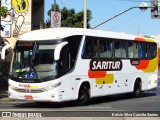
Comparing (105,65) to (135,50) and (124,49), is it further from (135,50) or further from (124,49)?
(135,50)

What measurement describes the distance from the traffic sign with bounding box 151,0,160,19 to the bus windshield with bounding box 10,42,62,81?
15.4 meters

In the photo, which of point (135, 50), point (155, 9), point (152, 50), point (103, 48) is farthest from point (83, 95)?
point (155, 9)

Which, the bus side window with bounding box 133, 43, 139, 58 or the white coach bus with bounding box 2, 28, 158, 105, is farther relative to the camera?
the bus side window with bounding box 133, 43, 139, 58

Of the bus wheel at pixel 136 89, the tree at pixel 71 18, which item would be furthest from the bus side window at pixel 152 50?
the tree at pixel 71 18

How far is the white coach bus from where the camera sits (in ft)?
53.5

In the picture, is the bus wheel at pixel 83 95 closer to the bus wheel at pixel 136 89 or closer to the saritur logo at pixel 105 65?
the saritur logo at pixel 105 65

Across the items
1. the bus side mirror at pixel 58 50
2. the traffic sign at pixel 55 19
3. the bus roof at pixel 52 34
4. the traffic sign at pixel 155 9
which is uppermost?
the traffic sign at pixel 155 9

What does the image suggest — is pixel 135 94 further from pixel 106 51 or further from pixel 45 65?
pixel 45 65

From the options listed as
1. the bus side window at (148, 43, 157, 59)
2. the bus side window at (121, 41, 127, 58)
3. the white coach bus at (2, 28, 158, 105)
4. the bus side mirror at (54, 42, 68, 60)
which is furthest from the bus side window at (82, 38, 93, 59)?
the bus side window at (148, 43, 157, 59)

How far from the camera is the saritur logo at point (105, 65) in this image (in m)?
18.5

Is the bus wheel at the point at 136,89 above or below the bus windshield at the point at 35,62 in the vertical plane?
below

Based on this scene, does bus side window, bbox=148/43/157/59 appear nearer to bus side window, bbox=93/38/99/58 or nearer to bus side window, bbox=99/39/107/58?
bus side window, bbox=99/39/107/58

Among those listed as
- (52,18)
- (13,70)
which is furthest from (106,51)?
(52,18)

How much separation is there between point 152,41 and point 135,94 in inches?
132
